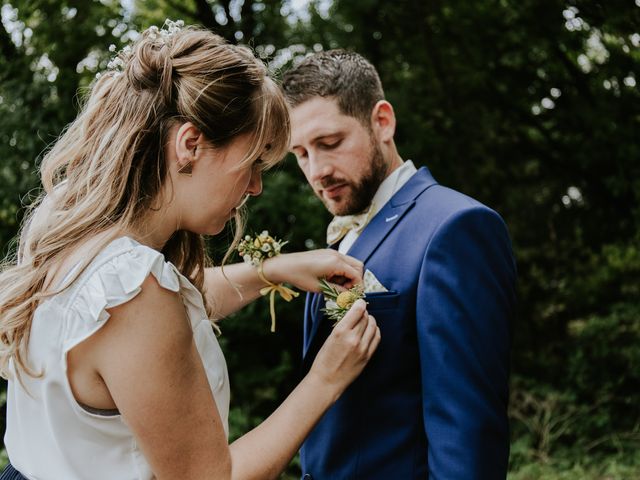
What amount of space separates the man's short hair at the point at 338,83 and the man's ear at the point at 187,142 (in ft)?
3.21

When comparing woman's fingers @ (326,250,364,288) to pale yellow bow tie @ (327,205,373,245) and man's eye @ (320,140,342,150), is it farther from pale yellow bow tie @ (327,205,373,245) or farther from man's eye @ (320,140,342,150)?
man's eye @ (320,140,342,150)

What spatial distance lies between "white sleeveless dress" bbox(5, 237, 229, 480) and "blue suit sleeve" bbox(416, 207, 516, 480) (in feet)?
2.34

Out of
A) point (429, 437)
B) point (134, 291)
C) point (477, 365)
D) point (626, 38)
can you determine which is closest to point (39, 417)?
point (134, 291)

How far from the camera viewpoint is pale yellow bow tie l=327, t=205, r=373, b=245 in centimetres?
268

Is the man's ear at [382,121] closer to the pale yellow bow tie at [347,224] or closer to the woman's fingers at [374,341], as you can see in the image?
the pale yellow bow tie at [347,224]

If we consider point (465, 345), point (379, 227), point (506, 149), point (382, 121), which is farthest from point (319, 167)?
point (506, 149)

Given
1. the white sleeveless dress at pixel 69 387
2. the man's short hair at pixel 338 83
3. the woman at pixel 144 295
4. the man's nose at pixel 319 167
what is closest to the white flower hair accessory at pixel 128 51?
the woman at pixel 144 295

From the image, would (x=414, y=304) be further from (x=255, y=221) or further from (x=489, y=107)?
(x=489, y=107)

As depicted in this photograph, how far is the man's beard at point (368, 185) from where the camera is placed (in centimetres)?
267

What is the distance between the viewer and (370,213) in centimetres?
265

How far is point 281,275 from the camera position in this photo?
2.57m

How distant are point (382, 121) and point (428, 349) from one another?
1098 mm

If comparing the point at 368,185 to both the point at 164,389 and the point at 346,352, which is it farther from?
the point at 164,389

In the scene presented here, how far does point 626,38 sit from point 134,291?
14.6 ft
